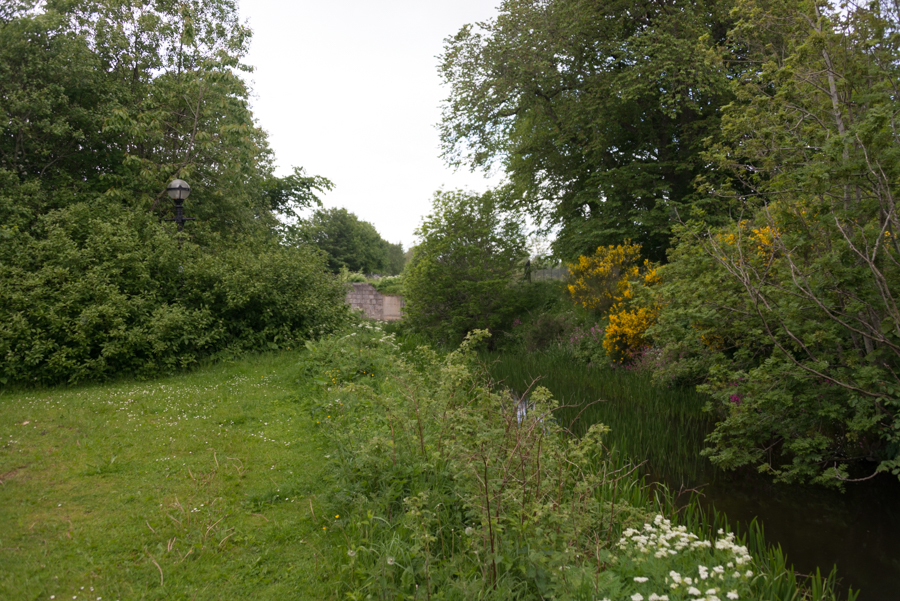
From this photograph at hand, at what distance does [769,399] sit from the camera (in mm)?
4562

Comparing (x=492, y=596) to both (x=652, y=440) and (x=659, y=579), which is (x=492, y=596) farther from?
(x=652, y=440)

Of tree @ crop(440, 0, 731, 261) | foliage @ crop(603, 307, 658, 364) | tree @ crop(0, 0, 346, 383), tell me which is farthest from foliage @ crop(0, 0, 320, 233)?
foliage @ crop(603, 307, 658, 364)

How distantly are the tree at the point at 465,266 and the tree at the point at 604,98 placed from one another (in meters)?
1.77

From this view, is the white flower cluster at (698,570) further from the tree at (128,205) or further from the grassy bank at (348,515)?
the tree at (128,205)

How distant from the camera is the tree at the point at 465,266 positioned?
541 inches

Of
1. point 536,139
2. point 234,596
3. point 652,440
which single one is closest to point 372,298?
point 536,139

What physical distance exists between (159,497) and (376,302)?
23182mm

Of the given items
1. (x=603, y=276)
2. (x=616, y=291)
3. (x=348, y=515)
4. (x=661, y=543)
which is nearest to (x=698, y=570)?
(x=661, y=543)

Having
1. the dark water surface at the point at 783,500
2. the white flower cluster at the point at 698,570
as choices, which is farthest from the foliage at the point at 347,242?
the white flower cluster at the point at 698,570

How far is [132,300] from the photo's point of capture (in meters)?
8.07

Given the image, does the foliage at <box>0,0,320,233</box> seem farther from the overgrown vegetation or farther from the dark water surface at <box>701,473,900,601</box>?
the dark water surface at <box>701,473,900,601</box>

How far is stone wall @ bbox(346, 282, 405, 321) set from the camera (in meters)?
26.5

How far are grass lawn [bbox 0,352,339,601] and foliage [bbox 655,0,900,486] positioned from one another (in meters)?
3.62

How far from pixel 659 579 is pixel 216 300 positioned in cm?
865
